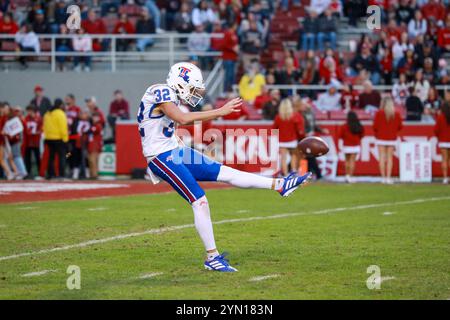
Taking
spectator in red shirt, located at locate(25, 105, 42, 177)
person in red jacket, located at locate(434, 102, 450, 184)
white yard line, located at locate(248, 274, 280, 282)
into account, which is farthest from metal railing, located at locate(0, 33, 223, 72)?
white yard line, located at locate(248, 274, 280, 282)

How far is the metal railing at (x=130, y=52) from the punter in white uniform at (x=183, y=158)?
47.7 ft

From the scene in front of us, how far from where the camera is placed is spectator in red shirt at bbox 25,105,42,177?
21.2m

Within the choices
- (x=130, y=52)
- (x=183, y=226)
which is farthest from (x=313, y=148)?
(x=130, y=52)

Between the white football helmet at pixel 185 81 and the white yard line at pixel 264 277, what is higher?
the white football helmet at pixel 185 81

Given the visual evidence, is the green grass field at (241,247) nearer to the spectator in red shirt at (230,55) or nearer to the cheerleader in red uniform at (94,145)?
the cheerleader in red uniform at (94,145)

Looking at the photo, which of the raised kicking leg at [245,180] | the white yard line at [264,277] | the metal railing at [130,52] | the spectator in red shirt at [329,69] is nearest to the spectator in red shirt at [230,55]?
the metal railing at [130,52]

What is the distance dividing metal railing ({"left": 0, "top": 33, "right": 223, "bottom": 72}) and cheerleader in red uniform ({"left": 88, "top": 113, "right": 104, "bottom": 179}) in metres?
2.89

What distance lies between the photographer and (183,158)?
863 centimetres

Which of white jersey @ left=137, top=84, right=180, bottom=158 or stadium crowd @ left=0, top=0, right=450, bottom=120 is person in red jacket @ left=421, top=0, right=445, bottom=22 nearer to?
stadium crowd @ left=0, top=0, right=450, bottom=120

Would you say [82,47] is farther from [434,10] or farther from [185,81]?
[185,81]

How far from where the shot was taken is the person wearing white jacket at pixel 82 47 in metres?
23.8

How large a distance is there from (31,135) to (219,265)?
1350 centimetres
